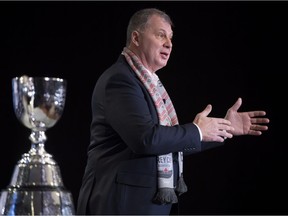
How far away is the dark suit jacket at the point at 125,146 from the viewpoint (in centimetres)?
189

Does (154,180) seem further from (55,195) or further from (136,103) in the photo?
(55,195)

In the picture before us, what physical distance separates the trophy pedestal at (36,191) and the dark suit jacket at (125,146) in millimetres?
713

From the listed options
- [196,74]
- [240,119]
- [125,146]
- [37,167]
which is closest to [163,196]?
[125,146]

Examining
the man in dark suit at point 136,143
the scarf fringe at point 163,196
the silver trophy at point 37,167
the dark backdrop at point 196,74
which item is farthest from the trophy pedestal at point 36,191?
the dark backdrop at point 196,74

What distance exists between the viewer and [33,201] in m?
1.13

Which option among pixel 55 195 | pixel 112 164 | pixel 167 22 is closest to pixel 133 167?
pixel 112 164

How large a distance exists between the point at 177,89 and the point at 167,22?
6.01ft

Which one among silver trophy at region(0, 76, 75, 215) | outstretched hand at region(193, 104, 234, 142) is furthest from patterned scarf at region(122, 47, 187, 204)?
silver trophy at region(0, 76, 75, 215)

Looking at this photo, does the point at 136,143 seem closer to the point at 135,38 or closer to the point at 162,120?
the point at 162,120

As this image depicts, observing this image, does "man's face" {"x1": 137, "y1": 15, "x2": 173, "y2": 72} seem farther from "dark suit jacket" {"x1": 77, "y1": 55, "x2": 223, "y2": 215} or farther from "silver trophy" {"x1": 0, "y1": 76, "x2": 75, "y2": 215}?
"silver trophy" {"x1": 0, "y1": 76, "x2": 75, "y2": 215}

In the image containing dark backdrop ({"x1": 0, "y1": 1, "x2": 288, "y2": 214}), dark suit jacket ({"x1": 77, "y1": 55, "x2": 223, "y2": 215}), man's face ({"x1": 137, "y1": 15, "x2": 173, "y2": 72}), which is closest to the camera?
dark suit jacket ({"x1": 77, "y1": 55, "x2": 223, "y2": 215})

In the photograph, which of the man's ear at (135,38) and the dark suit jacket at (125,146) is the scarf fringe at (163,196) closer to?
the dark suit jacket at (125,146)

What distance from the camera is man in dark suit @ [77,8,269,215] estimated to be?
190 cm

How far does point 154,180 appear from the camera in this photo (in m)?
2.01
